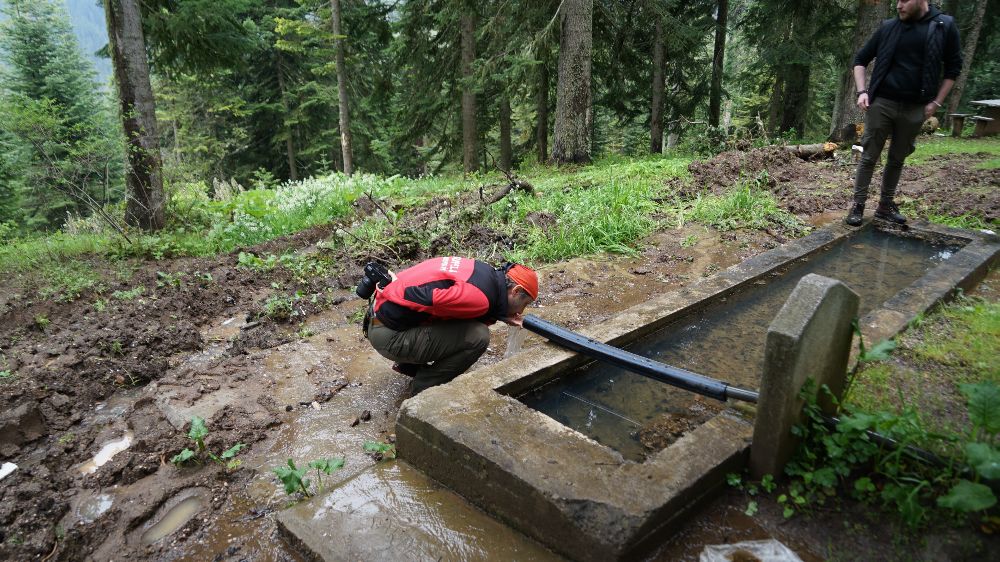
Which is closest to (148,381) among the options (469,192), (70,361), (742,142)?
(70,361)

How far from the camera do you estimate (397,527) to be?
7.08ft

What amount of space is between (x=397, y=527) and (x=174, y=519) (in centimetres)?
119

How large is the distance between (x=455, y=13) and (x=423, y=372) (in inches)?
455

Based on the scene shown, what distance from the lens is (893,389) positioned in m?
2.62

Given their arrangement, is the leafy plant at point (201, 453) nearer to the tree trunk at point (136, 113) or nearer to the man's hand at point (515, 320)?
the man's hand at point (515, 320)

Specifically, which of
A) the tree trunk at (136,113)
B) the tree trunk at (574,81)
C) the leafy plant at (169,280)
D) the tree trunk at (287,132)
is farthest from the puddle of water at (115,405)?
the tree trunk at (287,132)

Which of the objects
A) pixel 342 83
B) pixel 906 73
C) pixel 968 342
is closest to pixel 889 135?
pixel 906 73

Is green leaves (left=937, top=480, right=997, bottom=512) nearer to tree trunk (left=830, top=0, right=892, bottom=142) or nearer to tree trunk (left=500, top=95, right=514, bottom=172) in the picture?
tree trunk (left=830, top=0, right=892, bottom=142)

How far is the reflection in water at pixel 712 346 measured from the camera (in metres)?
3.04

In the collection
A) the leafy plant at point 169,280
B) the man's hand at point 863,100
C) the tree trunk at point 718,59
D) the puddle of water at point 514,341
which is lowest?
the leafy plant at point 169,280

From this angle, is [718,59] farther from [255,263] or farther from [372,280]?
[372,280]

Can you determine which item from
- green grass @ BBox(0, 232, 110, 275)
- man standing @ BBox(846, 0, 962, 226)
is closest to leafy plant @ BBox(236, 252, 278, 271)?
green grass @ BBox(0, 232, 110, 275)

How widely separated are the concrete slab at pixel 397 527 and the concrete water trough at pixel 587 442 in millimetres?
77

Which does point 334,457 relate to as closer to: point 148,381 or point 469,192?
point 148,381
